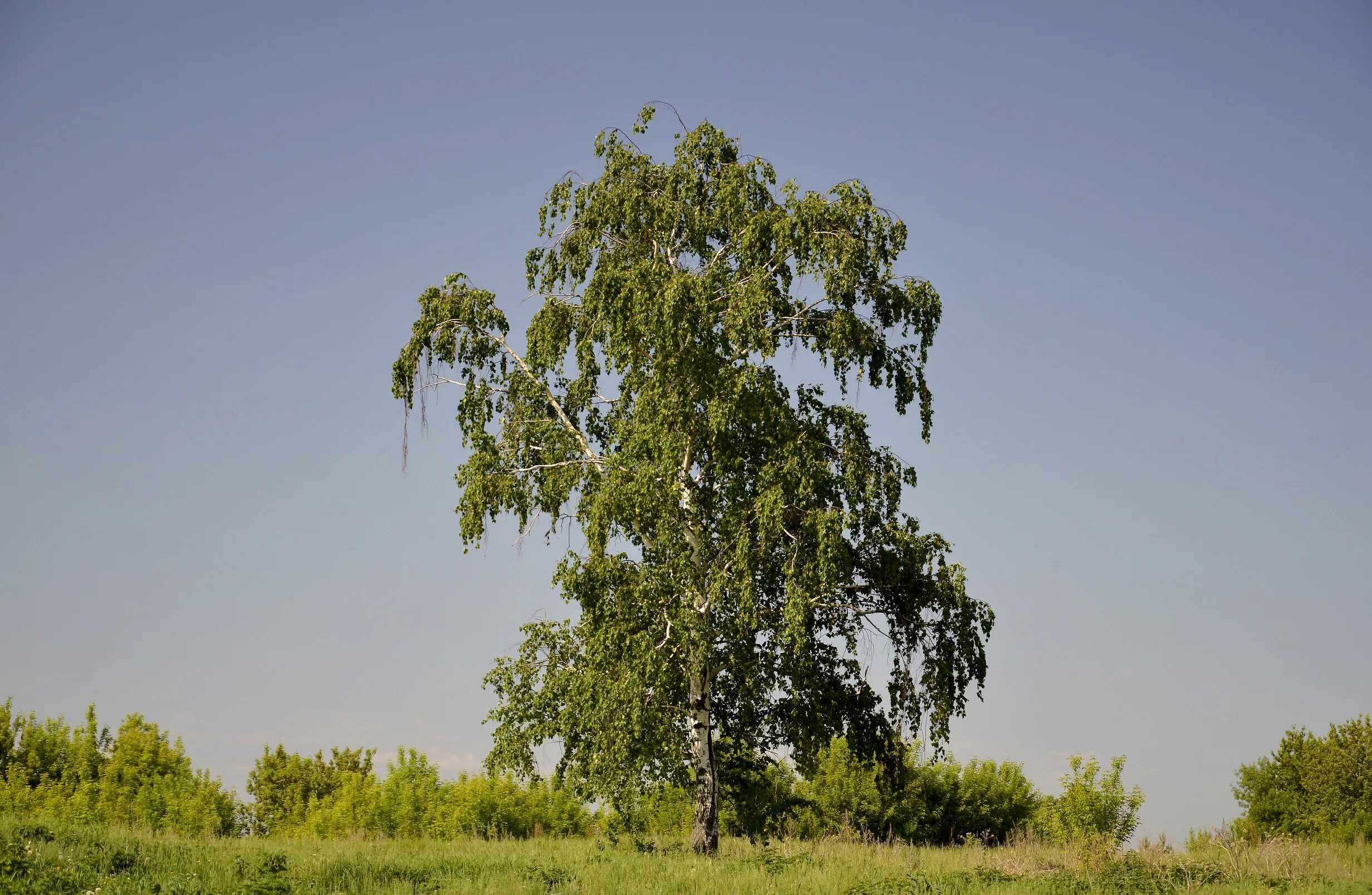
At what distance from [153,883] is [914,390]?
1547cm

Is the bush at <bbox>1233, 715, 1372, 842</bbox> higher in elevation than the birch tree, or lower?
lower

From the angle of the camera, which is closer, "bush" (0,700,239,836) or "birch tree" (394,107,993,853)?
"birch tree" (394,107,993,853)

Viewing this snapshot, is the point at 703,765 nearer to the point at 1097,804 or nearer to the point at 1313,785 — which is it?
the point at 1097,804

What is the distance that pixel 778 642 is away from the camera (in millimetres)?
21281

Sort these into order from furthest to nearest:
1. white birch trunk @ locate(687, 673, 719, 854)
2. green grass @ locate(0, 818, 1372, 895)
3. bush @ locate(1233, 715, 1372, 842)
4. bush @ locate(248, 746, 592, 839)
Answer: bush @ locate(1233, 715, 1372, 842) → bush @ locate(248, 746, 592, 839) → white birch trunk @ locate(687, 673, 719, 854) → green grass @ locate(0, 818, 1372, 895)

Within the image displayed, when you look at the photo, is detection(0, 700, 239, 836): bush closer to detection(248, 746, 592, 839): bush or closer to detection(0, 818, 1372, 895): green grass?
detection(248, 746, 592, 839): bush

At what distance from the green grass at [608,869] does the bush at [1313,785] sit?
24390mm

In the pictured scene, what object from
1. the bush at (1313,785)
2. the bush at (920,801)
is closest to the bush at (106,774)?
the bush at (920,801)

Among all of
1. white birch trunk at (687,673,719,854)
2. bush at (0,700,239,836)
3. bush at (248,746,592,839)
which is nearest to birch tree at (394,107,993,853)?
white birch trunk at (687,673,719,854)

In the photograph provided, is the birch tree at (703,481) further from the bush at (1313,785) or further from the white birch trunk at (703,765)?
the bush at (1313,785)

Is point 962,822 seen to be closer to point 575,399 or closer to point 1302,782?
point 1302,782

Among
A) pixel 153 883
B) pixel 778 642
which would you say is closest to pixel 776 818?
pixel 778 642

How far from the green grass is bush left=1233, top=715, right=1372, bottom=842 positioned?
24.4 m

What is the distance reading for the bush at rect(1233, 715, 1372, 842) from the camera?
4269 centimetres
